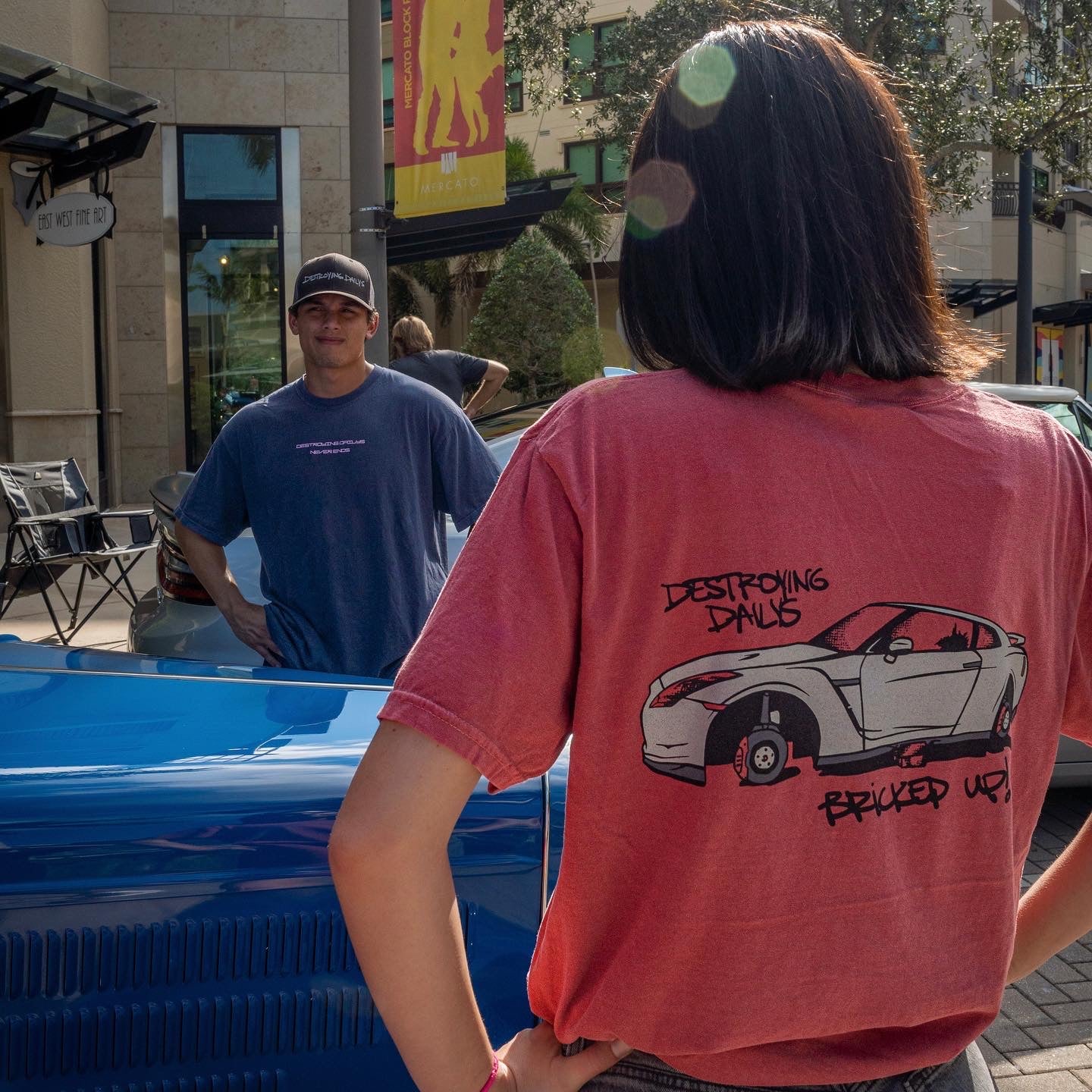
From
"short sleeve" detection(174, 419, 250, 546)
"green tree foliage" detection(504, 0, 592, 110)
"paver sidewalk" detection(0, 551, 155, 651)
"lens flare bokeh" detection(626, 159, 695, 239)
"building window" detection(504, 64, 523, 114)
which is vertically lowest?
"paver sidewalk" detection(0, 551, 155, 651)

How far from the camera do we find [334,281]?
3932 millimetres

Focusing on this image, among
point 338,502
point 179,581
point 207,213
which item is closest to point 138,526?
point 179,581

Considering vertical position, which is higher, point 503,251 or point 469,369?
point 503,251

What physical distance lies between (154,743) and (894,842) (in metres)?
1.19

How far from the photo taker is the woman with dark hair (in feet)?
3.51

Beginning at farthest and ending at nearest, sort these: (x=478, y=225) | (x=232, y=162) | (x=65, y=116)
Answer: (x=232, y=162) → (x=478, y=225) → (x=65, y=116)

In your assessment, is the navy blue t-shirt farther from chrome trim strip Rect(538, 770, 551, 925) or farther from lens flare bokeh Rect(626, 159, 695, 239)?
lens flare bokeh Rect(626, 159, 695, 239)

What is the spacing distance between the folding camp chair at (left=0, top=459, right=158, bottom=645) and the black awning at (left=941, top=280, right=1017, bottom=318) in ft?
65.6

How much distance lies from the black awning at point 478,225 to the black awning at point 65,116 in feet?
7.81

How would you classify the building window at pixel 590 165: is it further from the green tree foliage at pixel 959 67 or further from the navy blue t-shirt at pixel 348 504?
the navy blue t-shirt at pixel 348 504

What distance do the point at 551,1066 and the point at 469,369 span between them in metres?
6.92

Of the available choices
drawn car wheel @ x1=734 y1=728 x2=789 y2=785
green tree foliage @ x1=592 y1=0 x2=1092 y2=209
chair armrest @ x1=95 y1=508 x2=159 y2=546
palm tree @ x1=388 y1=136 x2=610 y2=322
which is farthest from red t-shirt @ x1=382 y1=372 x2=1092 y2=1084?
palm tree @ x1=388 y1=136 x2=610 y2=322

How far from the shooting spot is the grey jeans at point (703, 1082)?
112 cm

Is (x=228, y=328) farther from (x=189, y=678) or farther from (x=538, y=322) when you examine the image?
(x=189, y=678)
